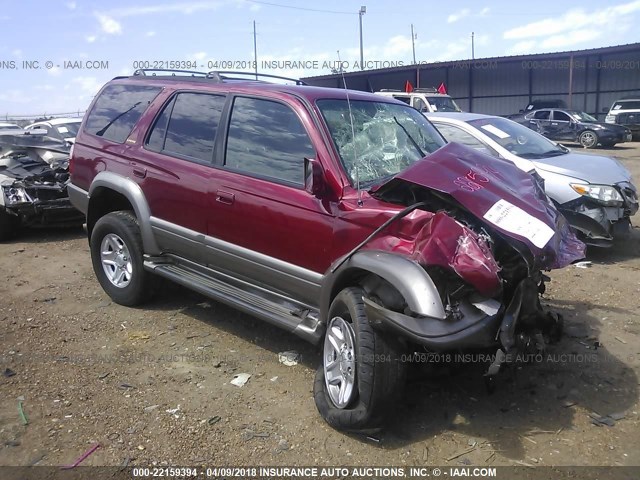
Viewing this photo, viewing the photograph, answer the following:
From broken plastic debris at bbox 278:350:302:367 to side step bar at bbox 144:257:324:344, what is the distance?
1.59 ft

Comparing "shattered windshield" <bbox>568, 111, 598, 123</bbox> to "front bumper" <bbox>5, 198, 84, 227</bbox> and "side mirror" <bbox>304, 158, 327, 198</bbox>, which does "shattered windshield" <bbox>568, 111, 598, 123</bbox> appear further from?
"side mirror" <bbox>304, 158, 327, 198</bbox>

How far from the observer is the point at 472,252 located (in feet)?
9.87

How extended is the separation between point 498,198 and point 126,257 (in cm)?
349

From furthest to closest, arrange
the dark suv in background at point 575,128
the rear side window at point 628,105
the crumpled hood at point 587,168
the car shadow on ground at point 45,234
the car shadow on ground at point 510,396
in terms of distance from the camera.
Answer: the rear side window at point 628,105, the dark suv in background at point 575,128, the car shadow on ground at point 45,234, the crumpled hood at point 587,168, the car shadow on ground at point 510,396

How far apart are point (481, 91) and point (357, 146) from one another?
32.8m

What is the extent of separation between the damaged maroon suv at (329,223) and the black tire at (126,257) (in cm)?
2

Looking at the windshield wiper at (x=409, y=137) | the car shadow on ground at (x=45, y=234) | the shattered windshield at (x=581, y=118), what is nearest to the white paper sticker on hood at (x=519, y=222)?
the windshield wiper at (x=409, y=137)

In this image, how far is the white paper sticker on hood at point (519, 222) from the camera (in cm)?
312

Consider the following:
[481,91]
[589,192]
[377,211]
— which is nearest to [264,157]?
[377,211]

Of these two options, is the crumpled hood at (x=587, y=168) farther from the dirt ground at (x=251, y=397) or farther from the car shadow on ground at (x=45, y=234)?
the car shadow on ground at (x=45, y=234)

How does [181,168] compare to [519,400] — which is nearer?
[519,400]

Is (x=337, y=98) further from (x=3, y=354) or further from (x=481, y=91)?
(x=481, y=91)

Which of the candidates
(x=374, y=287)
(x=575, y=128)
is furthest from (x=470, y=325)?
(x=575, y=128)

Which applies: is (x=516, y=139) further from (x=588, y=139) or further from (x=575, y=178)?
(x=588, y=139)
